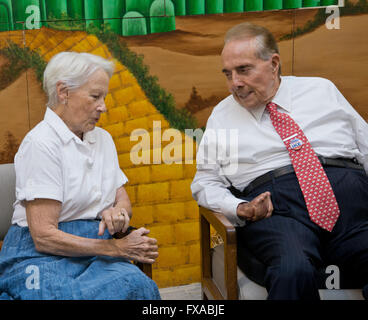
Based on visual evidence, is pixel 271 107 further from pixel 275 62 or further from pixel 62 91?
pixel 62 91

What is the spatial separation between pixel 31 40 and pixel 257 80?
1.20 meters

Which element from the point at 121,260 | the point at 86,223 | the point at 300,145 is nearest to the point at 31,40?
the point at 86,223

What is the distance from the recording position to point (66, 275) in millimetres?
1681

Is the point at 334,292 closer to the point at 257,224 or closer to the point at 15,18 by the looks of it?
the point at 257,224

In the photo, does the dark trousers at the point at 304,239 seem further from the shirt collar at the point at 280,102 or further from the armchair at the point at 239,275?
the shirt collar at the point at 280,102

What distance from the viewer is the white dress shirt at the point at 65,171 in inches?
67.1

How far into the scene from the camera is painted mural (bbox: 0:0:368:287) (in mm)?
2414

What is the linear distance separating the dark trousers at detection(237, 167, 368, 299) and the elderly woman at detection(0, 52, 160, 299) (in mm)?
462

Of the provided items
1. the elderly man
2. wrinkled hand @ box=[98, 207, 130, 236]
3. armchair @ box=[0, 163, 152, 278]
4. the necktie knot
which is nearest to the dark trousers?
the elderly man

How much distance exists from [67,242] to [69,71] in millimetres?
670

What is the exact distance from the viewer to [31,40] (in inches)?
94.0

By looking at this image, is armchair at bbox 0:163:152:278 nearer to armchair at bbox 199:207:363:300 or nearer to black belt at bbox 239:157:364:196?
armchair at bbox 199:207:363:300

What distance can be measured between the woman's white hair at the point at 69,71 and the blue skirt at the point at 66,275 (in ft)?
1.80

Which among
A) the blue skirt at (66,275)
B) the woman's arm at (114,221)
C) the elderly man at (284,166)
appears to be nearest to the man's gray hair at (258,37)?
the elderly man at (284,166)
